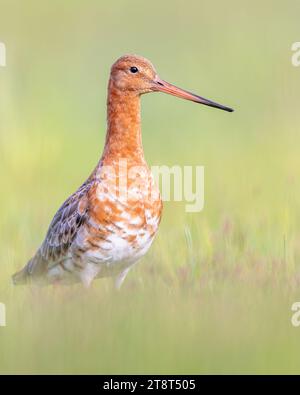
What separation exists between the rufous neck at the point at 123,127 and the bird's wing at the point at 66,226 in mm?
299

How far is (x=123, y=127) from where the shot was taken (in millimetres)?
7777

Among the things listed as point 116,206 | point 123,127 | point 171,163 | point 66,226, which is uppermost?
point 171,163

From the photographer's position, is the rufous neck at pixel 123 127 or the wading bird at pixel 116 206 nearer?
the wading bird at pixel 116 206

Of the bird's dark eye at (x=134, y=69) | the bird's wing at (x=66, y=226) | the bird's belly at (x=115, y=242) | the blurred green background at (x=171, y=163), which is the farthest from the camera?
the bird's dark eye at (x=134, y=69)

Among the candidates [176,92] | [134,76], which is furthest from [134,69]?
[176,92]

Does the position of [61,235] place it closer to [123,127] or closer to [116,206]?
[116,206]

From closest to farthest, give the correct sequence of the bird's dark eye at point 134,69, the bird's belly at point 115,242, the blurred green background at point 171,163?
the blurred green background at point 171,163 < the bird's belly at point 115,242 < the bird's dark eye at point 134,69

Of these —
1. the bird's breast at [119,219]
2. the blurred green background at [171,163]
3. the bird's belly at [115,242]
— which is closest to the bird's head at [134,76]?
the bird's breast at [119,219]

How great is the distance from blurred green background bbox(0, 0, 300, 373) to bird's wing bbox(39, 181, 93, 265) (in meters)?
0.39

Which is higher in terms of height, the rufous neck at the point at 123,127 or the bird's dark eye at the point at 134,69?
the bird's dark eye at the point at 134,69

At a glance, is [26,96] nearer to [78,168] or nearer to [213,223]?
[78,168]

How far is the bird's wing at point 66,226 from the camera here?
7660 millimetres

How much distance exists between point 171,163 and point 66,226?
419 cm

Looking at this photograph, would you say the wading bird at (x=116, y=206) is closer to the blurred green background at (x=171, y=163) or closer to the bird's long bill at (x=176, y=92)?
the bird's long bill at (x=176, y=92)
